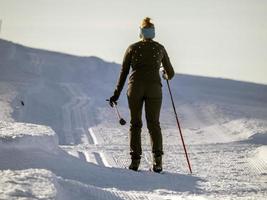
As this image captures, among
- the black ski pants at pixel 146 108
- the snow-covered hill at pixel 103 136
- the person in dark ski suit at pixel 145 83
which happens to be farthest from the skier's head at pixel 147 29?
the snow-covered hill at pixel 103 136

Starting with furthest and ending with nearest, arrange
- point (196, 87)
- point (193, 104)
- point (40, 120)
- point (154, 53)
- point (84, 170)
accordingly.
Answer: point (196, 87)
point (193, 104)
point (40, 120)
point (154, 53)
point (84, 170)

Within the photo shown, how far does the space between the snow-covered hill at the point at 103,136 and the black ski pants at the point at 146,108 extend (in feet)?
1.13

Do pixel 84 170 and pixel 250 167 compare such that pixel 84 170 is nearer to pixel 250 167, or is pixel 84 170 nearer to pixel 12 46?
pixel 250 167

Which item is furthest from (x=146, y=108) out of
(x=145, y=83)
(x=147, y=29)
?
(x=147, y=29)

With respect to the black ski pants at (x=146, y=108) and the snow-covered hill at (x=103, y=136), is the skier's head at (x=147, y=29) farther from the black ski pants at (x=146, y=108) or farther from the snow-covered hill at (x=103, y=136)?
the snow-covered hill at (x=103, y=136)

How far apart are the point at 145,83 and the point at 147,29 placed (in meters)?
0.59

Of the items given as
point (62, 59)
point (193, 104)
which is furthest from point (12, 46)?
point (193, 104)

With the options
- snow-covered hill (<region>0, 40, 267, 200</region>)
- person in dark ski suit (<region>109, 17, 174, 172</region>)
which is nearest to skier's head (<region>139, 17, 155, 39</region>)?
person in dark ski suit (<region>109, 17, 174, 172</region>)

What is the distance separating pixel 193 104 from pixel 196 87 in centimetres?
345

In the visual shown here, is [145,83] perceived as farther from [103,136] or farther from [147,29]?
[103,136]

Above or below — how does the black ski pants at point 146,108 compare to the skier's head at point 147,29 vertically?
below

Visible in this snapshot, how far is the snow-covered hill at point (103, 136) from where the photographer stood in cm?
500

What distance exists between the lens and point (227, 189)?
5277 millimetres

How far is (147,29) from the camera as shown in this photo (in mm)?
6012
